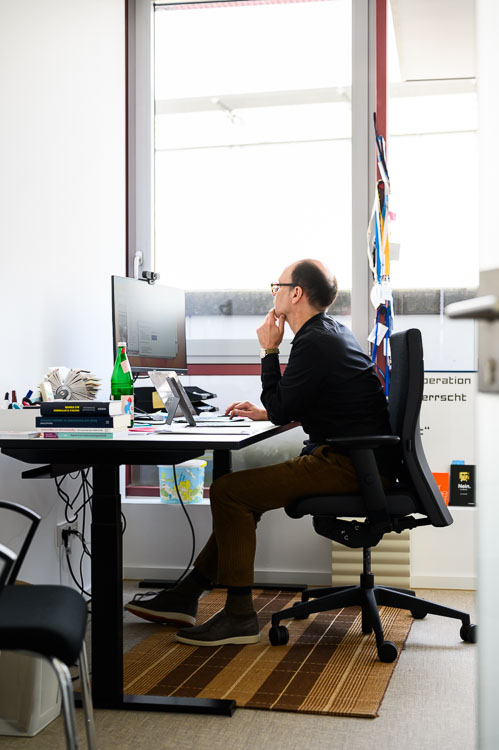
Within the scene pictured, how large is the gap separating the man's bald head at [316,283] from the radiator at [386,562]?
108 centimetres

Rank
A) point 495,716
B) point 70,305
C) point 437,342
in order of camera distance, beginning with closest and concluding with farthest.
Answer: point 495,716 < point 70,305 < point 437,342

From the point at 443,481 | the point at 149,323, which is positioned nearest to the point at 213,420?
the point at 149,323

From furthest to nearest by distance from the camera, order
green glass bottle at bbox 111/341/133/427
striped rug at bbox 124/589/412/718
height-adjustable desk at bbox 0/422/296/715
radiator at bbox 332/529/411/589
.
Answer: radiator at bbox 332/529/411/589
green glass bottle at bbox 111/341/133/427
striped rug at bbox 124/589/412/718
height-adjustable desk at bbox 0/422/296/715

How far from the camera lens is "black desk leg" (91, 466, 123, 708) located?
2.31 m

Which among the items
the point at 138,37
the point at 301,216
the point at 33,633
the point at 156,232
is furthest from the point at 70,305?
the point at 33,633

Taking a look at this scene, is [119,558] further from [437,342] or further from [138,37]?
[138,37]

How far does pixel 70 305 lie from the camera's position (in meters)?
3.44

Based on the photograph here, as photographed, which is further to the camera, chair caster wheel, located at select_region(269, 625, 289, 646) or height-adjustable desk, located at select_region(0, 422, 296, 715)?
chair caster wheel, located at select_region(269, 625, 289, 646)

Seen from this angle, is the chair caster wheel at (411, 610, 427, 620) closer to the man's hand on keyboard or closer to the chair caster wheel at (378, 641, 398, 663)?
the chair caster wheel at (378, 641, 398, 663)

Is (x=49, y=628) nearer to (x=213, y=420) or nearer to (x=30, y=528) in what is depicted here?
(x=30, y=528)

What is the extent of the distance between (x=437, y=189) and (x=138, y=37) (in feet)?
5.21

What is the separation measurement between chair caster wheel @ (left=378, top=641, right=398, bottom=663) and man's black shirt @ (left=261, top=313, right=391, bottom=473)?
1.89 feet

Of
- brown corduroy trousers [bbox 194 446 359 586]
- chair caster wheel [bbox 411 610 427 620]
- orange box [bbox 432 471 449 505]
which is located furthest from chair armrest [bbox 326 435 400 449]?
orange box [bbox 432 471 449 505]

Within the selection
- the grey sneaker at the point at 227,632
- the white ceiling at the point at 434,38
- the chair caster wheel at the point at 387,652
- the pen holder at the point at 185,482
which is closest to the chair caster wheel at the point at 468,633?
the chair caster wheel at the point at 387,652
